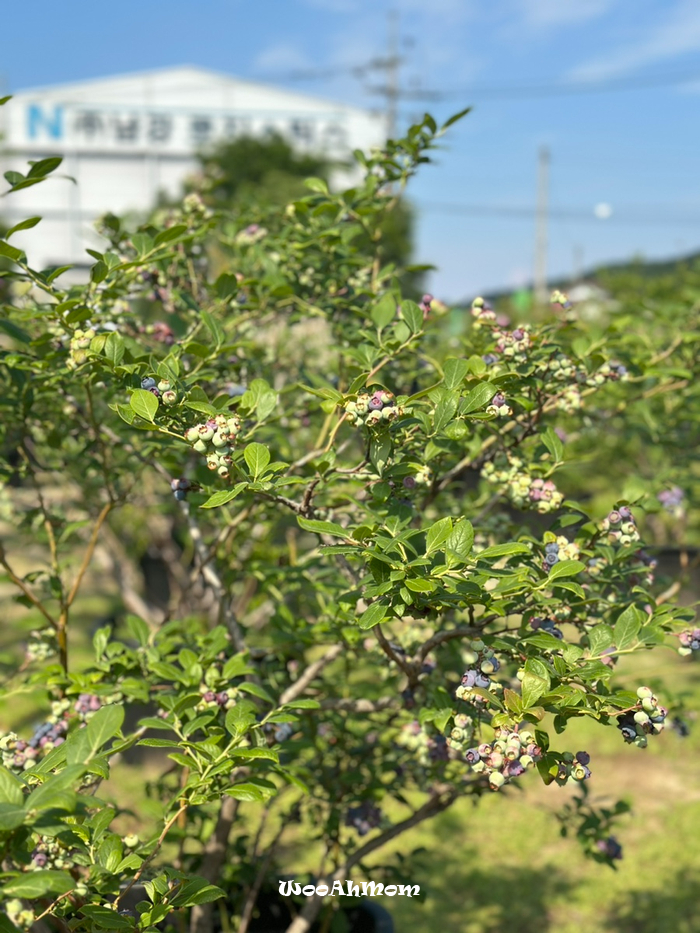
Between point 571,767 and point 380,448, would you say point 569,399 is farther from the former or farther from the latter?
point 571,767

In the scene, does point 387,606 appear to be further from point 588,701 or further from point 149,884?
point 149,884

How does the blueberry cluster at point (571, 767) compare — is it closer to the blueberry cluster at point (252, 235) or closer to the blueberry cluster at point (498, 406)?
the blueberry cluster at point (498, 406)

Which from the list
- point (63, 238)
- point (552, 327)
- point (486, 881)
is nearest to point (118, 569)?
point (486, 881)

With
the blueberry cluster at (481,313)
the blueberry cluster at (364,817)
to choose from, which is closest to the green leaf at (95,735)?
the blueberry cluster at (481,313)

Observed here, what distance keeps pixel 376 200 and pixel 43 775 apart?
5.84 feet

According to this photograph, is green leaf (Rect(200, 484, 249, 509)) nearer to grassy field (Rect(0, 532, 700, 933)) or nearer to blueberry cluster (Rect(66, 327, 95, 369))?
blueberry cluster (Rect(66, 327, 95, 369))

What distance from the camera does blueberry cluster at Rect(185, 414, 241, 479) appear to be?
141 centimetres

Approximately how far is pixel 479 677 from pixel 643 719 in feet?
0.87

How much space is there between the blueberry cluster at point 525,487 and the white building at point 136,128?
4062cm

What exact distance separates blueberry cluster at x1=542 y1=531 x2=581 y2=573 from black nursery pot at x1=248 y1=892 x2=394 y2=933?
62.0 inches

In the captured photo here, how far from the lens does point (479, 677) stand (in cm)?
146

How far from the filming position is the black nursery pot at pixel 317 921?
2.76 metres

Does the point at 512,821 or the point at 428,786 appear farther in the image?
the point at 512,821

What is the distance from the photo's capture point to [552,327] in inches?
85.9
